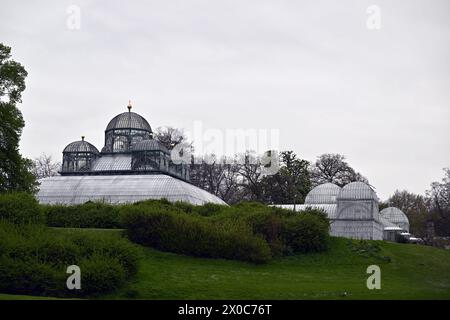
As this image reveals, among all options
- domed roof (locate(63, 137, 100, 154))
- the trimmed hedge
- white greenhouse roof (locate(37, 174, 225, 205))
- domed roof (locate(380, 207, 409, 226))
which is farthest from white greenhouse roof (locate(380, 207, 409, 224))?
the trimmed hedge

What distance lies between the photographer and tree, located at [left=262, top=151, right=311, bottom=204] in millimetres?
71500

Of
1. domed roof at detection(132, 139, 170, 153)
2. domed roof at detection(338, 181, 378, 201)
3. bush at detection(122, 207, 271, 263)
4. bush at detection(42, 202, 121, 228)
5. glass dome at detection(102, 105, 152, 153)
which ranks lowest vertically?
bush at detection(122, 207, 271, 263)

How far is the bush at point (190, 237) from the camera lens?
3166 centimetres

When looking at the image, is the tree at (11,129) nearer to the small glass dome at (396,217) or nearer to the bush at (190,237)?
the bush at (190,237)

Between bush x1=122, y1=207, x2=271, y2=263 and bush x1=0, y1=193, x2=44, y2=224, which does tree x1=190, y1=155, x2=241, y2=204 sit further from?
bush x1=0, y1=193, x2=44, y2=224

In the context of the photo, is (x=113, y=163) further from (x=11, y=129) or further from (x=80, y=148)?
(x=11, y=129)

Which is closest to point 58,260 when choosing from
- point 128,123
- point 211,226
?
point 211,226

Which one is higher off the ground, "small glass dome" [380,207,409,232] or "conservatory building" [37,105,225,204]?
"conservatory building" [37,105,225,204]

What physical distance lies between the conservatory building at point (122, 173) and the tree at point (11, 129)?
414 inches

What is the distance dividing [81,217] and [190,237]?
19.7ft

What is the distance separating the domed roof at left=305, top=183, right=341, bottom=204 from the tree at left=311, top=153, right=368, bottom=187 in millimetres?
18638

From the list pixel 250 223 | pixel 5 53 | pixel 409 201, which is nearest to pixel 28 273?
pixel 250 223

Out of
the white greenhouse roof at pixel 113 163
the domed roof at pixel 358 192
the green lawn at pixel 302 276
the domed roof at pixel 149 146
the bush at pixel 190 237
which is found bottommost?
the green lawn at pixel 302 276

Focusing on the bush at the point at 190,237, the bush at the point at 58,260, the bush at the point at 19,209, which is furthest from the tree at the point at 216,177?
the bush at the point at 58,260
